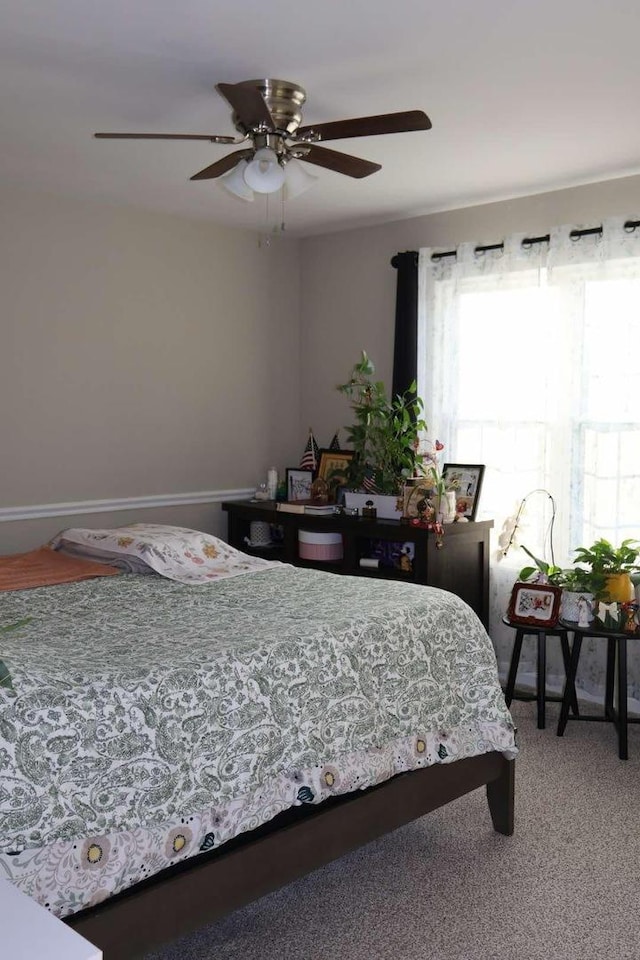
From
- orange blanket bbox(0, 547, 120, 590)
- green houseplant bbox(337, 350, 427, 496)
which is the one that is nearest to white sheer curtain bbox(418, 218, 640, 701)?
green houseplant bbox(337, 350, 427, 496)

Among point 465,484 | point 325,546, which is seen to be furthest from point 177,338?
point 465,484

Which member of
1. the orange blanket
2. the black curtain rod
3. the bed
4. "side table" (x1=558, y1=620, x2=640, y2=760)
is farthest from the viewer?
the black curtain rod

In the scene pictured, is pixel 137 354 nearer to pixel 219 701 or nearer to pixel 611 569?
pixel 611 569

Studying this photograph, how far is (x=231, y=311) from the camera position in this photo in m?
5.20

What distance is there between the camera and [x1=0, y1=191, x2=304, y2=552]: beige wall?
171 inches

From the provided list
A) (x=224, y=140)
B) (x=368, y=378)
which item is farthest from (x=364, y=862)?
(x=368, y=378)

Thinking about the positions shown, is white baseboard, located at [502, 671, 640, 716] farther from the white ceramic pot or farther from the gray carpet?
the gray carpet

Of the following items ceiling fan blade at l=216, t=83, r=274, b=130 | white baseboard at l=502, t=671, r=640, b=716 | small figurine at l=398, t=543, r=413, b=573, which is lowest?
white baseboard at l=502, t=671, r=640, b=716

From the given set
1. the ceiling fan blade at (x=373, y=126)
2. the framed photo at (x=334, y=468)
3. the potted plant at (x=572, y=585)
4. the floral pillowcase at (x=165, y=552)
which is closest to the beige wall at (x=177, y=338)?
the framed photo at (x=334, y=468)

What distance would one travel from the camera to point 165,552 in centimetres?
348

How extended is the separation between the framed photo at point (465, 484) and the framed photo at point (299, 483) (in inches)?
34.7

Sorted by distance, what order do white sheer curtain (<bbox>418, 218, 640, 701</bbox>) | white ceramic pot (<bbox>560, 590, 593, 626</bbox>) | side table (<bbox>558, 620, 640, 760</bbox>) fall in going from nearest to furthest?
side table (<bbox>558, 620, 640, 760</bbox>)
white ceramic pot (<bbox>560, 590, 593, 626</bbox>)
white sheer curtain (<bbox>418, 218, 640, 701</bbox>)

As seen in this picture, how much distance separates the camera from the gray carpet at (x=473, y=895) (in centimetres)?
236

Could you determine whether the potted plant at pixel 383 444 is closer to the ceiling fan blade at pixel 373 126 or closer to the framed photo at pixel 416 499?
the framed photo at pixel 416 499
